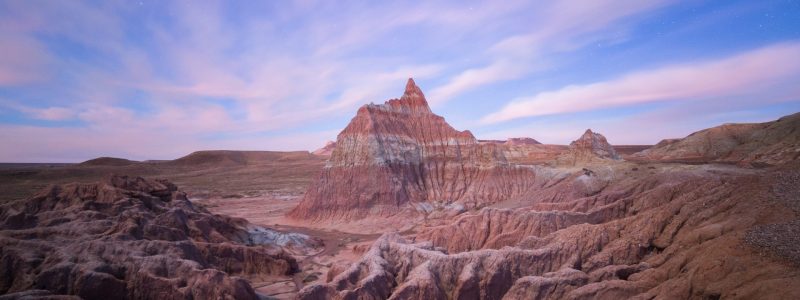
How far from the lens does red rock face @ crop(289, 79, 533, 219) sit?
37.9 meters

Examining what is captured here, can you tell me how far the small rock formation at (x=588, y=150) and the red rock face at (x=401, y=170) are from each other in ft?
14.4

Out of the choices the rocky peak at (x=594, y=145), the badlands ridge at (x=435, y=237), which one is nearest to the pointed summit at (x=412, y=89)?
the badlands ridge at (x=435, y=237)

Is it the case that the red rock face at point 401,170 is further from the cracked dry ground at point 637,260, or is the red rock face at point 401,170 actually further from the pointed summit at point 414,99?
the cracked dry ground at point 637,260

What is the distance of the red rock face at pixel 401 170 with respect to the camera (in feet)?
124

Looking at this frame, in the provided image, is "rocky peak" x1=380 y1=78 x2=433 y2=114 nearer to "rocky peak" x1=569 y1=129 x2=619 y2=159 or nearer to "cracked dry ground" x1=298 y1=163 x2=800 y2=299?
"rocky peak" x1=569 y1=129 x2=619 y2=159

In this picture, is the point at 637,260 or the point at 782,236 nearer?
the point at 782,236

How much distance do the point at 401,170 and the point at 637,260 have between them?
25.9 metres

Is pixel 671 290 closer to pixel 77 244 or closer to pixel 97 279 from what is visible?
pixel 97 279

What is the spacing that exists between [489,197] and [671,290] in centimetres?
2630

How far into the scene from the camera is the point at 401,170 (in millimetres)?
40312

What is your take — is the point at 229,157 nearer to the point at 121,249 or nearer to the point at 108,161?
the point at 108,161

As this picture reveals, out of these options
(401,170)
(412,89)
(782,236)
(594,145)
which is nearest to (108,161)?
(412,89)

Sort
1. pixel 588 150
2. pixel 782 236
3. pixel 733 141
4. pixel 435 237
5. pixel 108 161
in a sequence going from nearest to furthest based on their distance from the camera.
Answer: pixel 782 236, pixel 435 237, pixel 588 150, pixel 733 141, pixel 108 161

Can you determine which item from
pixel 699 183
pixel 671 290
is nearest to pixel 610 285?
pixel 671 290
